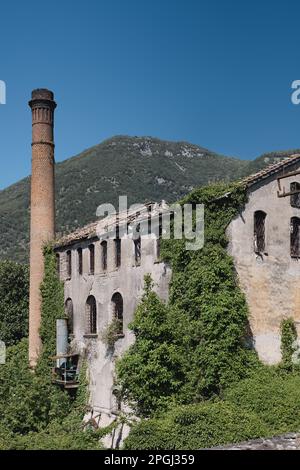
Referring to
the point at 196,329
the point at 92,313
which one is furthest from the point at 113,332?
the point at 196,329

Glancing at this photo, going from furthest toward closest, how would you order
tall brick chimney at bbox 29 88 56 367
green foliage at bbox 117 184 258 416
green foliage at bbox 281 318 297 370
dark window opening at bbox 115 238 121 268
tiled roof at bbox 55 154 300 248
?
tall brick chimney at bbox 29 88 56 367
dark window opening at bbox 115 238 121 268
tiled roof at bbox 55 154 300 248
green foliage at bbox 281 318 297 370
green foliage at bbox 117 184 258 416

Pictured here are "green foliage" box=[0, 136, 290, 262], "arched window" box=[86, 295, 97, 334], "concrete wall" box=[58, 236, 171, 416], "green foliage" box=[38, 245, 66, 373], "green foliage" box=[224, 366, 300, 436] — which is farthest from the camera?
"green foliage" box=[0, 136, 290, 262]

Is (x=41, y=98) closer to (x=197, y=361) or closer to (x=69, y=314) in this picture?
(x=69, y=314)

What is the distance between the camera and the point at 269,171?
24.9m

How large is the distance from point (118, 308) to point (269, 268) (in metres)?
7.55

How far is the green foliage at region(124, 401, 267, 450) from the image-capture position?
19.7 m

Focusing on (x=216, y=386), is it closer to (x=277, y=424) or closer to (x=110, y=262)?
(x=277, y=424)

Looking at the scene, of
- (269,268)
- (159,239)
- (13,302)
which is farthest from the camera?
(13,302)

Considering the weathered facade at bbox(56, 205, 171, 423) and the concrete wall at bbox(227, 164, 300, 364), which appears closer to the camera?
the concrete wall at bbox(227, 164, 300, 364)

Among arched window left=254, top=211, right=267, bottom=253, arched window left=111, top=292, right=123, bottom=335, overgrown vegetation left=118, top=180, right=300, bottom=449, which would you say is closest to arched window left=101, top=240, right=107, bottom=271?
arched window left=111, top=292, right=123, bottom=335

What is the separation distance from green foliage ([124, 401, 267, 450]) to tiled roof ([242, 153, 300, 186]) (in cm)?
889

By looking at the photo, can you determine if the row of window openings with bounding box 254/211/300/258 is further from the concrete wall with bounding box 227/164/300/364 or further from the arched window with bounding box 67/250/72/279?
the arched window with bounding box 67/250/72/279

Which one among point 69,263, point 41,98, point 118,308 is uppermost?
point 41,98

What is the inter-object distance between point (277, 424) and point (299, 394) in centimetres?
174
